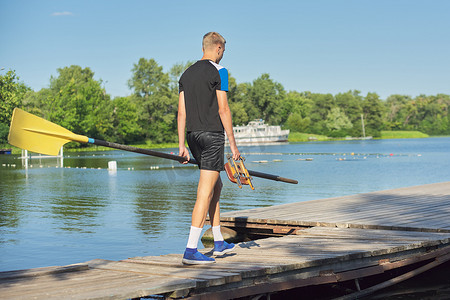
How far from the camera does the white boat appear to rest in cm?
10669

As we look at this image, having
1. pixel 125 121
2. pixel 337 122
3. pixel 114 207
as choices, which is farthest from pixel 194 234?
pixel 337 122

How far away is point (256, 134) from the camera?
107875 millimetres

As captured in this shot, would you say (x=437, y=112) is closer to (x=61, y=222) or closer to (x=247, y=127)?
(x=247, y=127)

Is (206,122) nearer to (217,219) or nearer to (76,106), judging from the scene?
(217,219)

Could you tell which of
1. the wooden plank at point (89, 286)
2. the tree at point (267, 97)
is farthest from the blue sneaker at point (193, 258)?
the tree at point (267, 97)

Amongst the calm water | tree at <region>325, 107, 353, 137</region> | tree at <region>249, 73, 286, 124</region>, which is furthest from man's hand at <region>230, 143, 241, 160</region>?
tree at <region>325, 107, 353, 137</region>

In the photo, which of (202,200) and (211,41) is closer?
(202,200)

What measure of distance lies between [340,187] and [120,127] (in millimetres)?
77538

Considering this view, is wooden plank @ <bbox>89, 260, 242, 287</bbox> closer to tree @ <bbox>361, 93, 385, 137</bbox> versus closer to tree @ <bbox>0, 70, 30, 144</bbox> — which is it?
tree @ <bbox>0, 70, 30, 144</bbox>

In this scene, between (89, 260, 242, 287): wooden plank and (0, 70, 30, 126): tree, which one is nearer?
(89, 260, 242, 287): wooden plank

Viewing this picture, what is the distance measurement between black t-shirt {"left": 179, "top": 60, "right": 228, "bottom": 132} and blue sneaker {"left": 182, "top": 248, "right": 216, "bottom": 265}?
120 cm

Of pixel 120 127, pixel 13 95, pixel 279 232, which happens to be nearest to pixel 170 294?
pixel 279 232

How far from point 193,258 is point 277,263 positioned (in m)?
0.85

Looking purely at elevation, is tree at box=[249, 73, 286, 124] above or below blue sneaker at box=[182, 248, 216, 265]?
above
